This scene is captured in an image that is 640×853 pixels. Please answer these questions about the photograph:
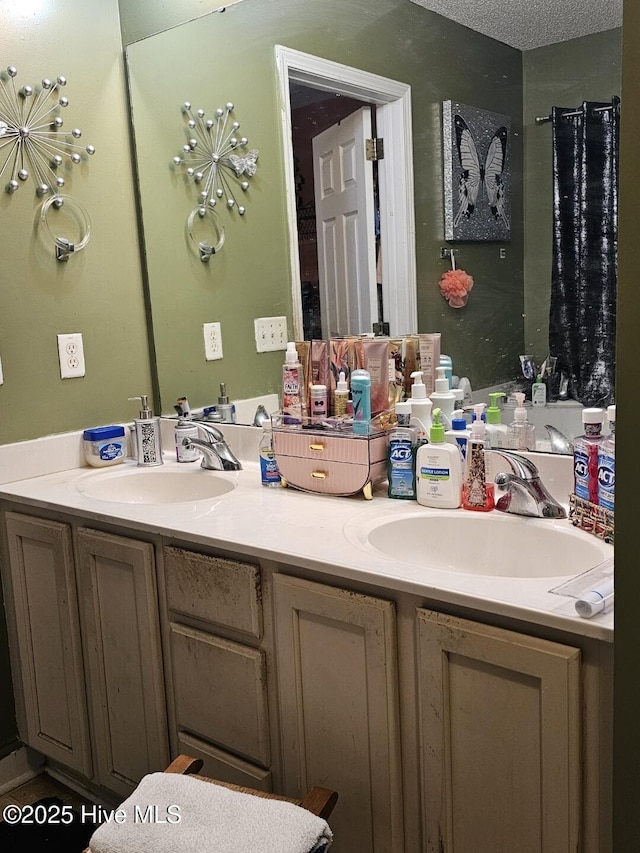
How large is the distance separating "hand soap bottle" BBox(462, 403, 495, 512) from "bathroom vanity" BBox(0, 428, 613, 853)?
42 mm

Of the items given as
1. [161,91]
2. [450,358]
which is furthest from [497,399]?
[161,91]

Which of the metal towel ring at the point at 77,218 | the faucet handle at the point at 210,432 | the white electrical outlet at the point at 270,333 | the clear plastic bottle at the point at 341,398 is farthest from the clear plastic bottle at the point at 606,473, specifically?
the metal towel ring at the point at 77,218

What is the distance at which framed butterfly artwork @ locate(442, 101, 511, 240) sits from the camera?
1.67 m

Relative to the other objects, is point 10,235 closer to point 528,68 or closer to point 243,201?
point 243,201

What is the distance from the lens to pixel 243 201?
7.21 feet

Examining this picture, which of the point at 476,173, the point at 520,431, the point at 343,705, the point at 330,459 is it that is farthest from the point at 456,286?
the point at 343,705

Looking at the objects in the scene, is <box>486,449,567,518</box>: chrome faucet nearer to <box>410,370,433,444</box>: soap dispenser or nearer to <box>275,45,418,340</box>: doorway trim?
<box>410,370,433,444</box>: soap dispenser

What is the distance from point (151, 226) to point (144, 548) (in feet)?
3.46

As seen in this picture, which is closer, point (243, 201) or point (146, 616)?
point (146, 616)

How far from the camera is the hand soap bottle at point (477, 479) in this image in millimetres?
1626

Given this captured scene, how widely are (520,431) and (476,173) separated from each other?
0.55 m

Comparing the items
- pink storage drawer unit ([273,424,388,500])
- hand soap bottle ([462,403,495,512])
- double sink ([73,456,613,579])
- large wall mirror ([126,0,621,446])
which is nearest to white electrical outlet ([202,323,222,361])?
large wall mirror ([126,0,621,446])

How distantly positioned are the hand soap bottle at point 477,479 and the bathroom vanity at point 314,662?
42 millimetres

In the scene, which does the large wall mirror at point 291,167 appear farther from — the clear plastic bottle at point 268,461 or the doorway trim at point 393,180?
the clear plastic bottle at point 268,461
